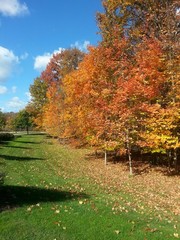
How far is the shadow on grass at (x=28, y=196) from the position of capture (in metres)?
9.60

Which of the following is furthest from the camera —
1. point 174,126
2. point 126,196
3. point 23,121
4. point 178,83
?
point 23,121

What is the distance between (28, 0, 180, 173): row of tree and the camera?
18766 mm

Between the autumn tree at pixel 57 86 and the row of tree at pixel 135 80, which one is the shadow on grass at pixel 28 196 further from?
the autumn tree at pixel 57 86

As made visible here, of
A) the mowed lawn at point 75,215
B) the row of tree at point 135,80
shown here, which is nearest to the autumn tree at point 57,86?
the row of tree at point 135,80

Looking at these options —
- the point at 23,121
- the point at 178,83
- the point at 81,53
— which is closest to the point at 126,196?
the point at 178,83

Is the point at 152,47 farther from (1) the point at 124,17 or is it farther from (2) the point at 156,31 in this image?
(1) the point at 124,17

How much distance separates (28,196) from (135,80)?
11.0 m

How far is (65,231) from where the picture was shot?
25.7 ft

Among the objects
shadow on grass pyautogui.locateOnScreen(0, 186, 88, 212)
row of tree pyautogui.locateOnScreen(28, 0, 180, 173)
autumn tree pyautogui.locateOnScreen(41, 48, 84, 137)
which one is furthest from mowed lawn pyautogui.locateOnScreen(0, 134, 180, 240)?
autumn tree pyautogui.locateOnScreen(41, 48, 84, 137)

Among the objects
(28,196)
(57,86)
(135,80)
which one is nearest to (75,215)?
(28,196)

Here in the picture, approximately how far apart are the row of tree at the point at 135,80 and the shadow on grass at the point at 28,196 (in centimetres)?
815

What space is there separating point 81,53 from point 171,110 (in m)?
35.9

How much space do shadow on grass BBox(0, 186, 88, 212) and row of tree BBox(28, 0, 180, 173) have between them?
8.15 metres

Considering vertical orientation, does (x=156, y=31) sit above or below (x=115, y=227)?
above
